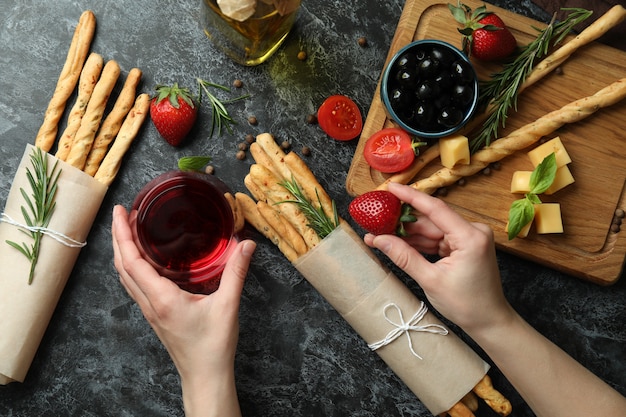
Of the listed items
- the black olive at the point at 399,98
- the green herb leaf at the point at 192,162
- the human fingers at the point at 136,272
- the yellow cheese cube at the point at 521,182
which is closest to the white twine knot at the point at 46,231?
the human fingers at the point at 136,272

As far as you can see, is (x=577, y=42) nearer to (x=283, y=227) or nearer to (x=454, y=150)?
(x=454, y=150)

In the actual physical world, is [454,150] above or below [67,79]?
above

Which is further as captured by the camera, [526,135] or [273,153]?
[273,153]

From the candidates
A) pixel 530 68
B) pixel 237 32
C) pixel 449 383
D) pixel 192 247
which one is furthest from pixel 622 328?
pixel 237 32

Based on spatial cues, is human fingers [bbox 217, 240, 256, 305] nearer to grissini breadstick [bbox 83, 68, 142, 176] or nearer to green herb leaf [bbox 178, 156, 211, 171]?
green herb leaf [bbox 178, 156, 211, 171]

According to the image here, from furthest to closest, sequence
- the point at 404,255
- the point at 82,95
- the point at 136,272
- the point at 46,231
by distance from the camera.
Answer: the point at 82,95 < the point at 46,231 < the point at 404,255 < the point at 136,272

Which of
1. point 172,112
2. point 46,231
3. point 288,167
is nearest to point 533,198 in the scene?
point 288,167
